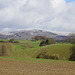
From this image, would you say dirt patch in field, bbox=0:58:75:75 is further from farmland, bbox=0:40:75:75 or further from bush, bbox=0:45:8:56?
bush, bbox=0:45:8:56

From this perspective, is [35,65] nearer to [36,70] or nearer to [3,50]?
[36,70]

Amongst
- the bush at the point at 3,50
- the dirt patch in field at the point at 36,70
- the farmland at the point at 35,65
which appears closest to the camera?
the dirt patch in field at the point at 36,70

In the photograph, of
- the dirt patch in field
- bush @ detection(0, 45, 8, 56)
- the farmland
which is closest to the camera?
the dirt patch in field

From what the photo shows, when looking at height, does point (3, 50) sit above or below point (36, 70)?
above

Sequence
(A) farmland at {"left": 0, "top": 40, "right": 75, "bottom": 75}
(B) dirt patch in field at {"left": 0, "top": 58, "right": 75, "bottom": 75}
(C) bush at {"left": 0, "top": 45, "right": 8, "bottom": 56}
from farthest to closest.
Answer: (C) bush at {"left": 0, "top": 45, "right": 8, "bottom": 56}
(A) farmland at {"left": 0, "top": 40, "right": 75, "bottom": 75}
(B) dirt patch in field at {"left": 0, "top": 58, "right": 75, "bottom": 75}

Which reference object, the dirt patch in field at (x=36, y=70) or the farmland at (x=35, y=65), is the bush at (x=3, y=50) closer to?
the farmland at (x=35, y=65)

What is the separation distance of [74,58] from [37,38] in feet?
349

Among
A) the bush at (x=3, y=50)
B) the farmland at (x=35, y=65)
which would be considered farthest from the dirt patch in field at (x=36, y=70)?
the bush at (x=3, y=50)

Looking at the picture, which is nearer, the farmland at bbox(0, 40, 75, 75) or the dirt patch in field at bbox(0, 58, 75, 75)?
the dirt patch in field at bbox(0, 58, 75, 75)

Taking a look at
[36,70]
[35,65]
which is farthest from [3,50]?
[36,70]

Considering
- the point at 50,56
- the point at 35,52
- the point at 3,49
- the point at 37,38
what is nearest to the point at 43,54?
the point at 50,56

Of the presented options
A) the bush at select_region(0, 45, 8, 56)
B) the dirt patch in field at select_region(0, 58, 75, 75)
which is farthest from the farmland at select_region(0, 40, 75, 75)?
the bush at select_region(0, 45, 8, 56)

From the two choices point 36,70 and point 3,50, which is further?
point 3,50

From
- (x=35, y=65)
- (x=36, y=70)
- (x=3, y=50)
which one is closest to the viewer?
(x=36, y=70)
